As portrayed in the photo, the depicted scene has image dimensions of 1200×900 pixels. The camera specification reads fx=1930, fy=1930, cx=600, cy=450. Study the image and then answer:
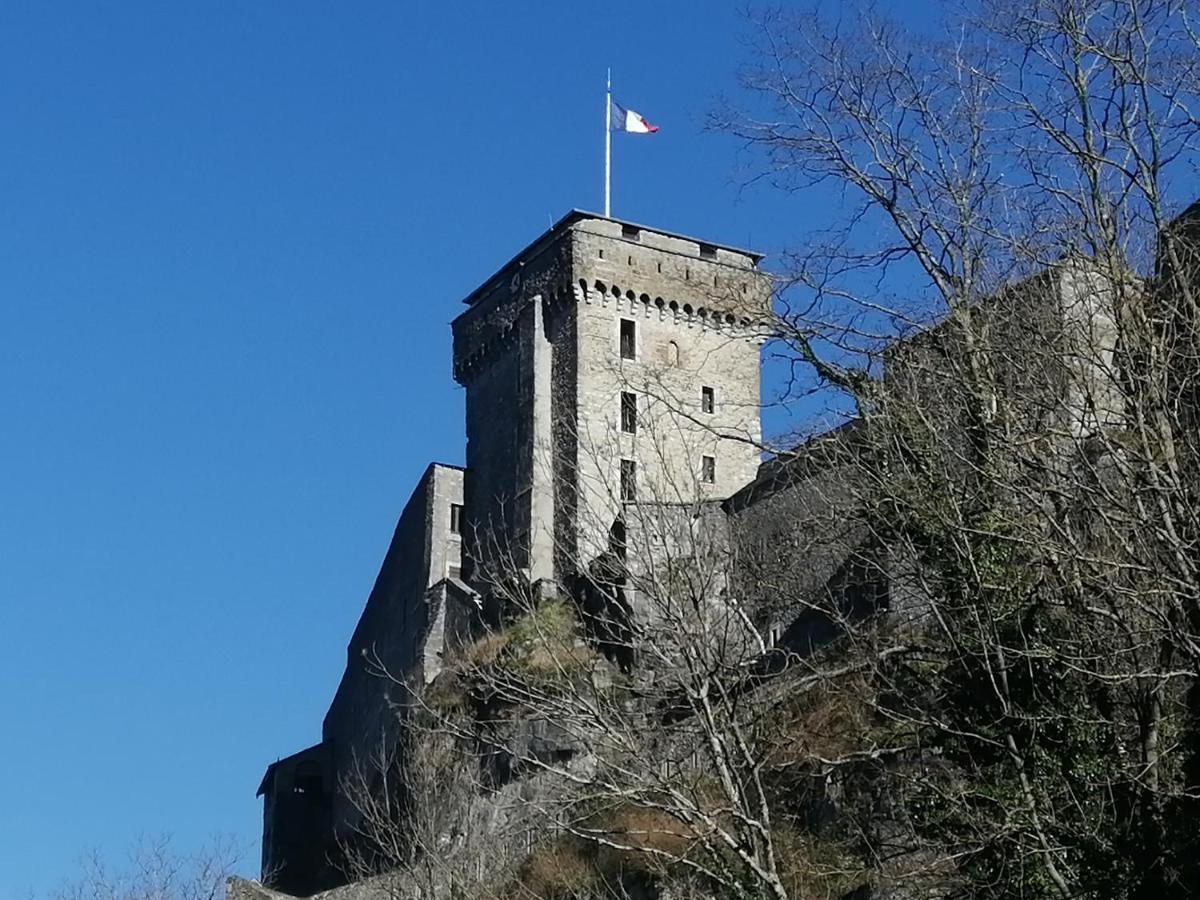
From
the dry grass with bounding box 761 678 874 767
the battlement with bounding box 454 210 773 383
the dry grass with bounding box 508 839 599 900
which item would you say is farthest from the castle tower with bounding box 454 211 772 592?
the dry grass with bounding box 761 678 874 767

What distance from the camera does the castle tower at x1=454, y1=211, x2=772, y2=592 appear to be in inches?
1832

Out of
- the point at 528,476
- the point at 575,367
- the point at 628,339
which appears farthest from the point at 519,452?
the point at 628,339

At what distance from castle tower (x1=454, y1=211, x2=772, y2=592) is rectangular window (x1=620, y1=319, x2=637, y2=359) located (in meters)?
0.04

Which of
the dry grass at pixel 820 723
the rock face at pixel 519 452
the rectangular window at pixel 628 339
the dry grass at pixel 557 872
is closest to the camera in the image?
the dry grass at pixel 820 723

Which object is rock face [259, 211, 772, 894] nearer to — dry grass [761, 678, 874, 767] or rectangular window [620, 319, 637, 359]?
rectangular window [620, 319, 637, 359]

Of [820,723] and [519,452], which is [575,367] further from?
[820,723]

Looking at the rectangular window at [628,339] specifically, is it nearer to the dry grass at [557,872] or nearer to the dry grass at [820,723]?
the dry grass at [557,872]

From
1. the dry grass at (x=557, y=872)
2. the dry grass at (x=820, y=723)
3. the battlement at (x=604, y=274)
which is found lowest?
the dry grass at (x=557, y=872)

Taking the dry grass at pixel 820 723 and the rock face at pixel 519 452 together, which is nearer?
the dry grass at pixel 820 723

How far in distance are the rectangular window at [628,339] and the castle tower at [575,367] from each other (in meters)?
0.04

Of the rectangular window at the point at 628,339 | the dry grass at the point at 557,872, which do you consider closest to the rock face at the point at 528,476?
the rectangular window at the point at 628,339

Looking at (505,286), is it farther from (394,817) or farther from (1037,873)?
(1037,873)

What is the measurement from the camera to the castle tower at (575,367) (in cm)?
4653

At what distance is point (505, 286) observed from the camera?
5212cm
